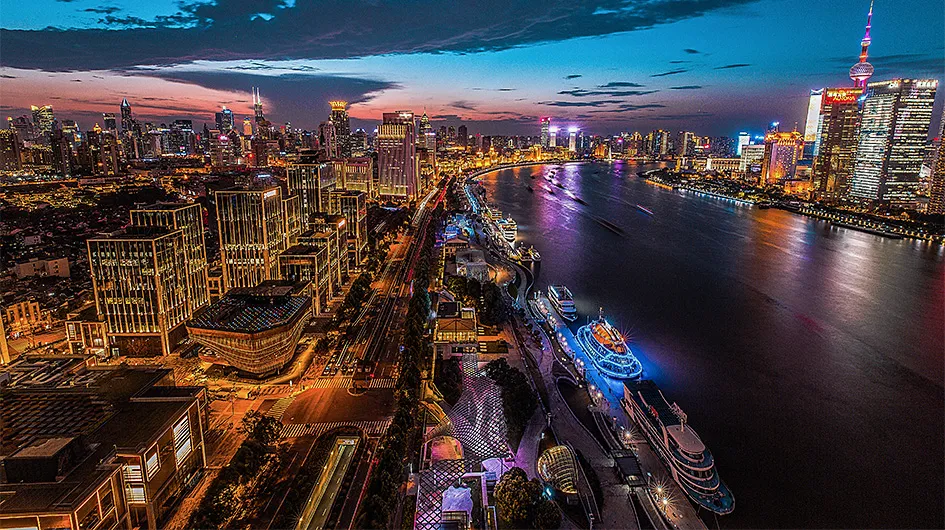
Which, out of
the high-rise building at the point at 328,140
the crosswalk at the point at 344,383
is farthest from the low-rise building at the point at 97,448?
the high-rise building at the point at 328,140

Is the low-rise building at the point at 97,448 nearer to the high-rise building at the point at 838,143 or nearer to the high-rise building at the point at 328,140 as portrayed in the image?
the high-rise building at the point at 328,140

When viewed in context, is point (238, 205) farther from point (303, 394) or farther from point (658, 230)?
point (658, 230)

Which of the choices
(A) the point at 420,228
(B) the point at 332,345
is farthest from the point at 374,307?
(A) the point at 420,228

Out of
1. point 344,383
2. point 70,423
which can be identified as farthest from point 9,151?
point 70,423

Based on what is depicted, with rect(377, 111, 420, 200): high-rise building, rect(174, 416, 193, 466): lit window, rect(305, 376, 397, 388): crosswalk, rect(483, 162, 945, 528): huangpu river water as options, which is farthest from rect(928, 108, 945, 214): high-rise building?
rect(174, 416, 193, 466): lit window

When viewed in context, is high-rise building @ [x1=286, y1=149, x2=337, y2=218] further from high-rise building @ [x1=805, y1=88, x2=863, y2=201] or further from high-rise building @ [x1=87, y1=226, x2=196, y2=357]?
high-rise building @ [x1=805, y1=88, x2=863, y2=201]
